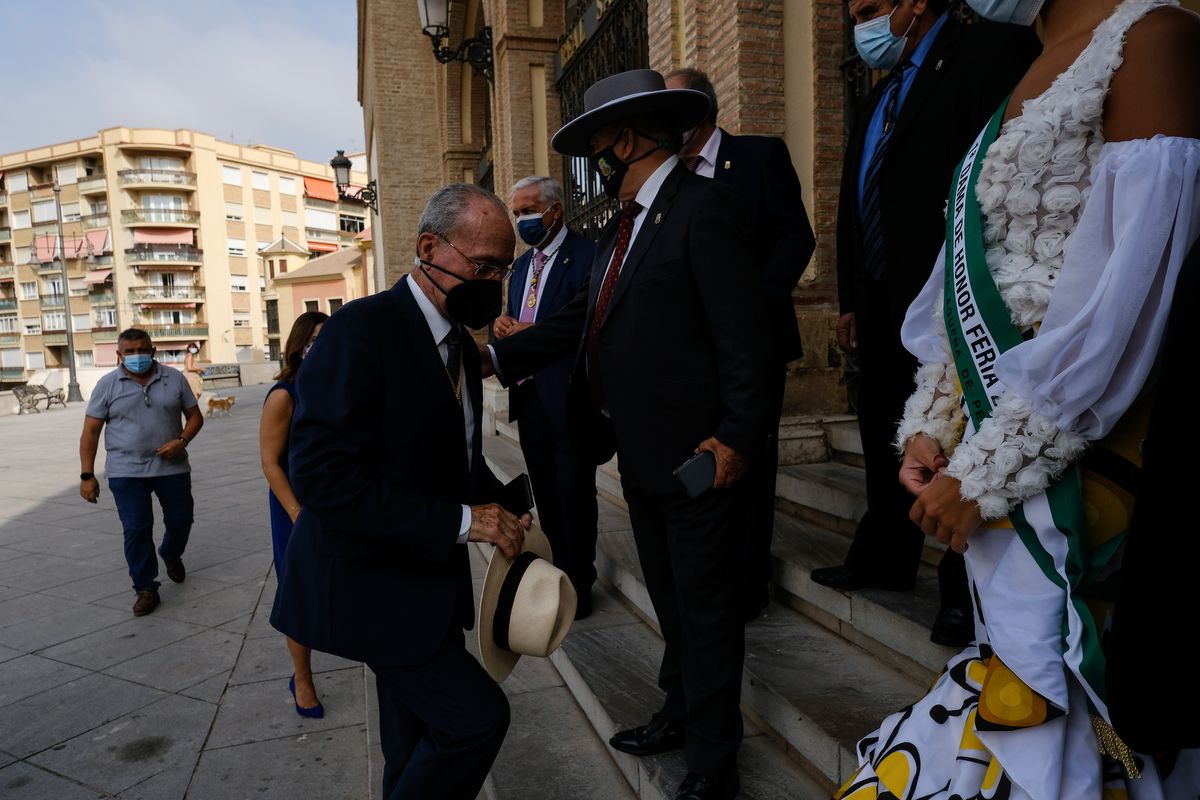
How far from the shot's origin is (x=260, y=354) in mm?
61531

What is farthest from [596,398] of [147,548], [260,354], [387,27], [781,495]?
[260,354]

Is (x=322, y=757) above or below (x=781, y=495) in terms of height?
below

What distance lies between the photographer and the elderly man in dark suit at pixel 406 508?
1855 millimetres

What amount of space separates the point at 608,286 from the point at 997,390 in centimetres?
129

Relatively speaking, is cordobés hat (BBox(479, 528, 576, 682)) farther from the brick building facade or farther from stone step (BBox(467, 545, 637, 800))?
the brick building facade

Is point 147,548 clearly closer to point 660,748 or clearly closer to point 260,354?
point 660,748

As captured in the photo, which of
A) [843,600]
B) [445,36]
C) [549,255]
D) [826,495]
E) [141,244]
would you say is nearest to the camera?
[843,600]

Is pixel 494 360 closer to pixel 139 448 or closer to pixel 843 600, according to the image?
pixel 843 600

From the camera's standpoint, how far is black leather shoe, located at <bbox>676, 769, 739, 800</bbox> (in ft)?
7.15

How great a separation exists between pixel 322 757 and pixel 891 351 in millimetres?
2857

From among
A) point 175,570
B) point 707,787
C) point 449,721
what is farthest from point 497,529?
point 175,570

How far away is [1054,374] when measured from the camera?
1.22m

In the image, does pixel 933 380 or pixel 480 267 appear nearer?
pixel 933 380

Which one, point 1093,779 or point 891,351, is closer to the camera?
point 1093,779
